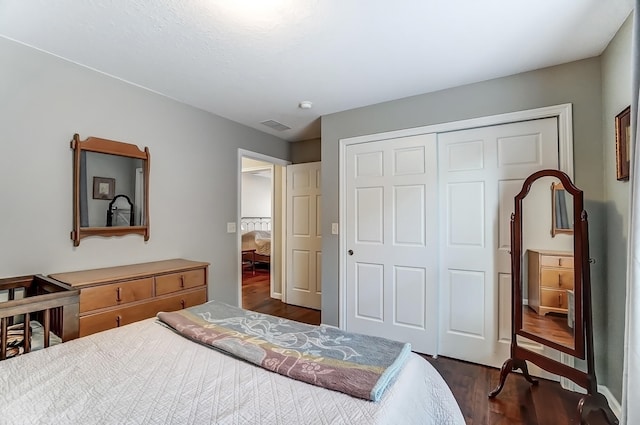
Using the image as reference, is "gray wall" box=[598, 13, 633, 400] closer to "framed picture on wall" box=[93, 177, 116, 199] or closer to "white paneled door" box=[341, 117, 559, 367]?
"white paneled door" box=[341, 117, 559, 367]

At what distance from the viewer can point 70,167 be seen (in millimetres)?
2188

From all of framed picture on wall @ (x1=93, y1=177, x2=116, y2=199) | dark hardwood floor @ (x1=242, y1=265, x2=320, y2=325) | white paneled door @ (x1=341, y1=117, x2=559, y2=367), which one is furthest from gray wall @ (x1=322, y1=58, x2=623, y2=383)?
framed picture on wall @ (x1=93, y1=177, x2=116, y2=199)

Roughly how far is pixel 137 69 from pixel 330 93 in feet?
5.17

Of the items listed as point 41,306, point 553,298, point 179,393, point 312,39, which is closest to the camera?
point 179,393

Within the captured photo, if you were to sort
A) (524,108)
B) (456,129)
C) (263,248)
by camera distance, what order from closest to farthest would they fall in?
(524,108) < (456,129) < (263,248)

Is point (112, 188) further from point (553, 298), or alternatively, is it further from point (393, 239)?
point (553, 298)

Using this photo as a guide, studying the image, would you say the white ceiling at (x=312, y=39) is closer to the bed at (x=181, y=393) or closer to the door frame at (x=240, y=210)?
the door frame at (x=240, y=210)

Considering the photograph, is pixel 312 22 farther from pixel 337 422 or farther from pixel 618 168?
pixel 618 168

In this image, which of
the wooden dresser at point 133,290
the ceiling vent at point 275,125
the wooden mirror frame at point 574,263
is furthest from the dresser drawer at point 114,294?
the wooden mirror frame at point 574,263

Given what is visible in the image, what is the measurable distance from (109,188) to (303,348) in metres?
2.15

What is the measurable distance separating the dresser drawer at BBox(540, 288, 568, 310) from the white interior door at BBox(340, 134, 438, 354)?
0.81m

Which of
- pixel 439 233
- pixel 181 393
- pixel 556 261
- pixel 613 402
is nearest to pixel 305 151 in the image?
pixel 439 233

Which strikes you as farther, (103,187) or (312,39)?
(103,187)

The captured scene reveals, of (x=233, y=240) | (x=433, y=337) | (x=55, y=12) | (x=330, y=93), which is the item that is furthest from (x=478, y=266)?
(x=55, y=12)
